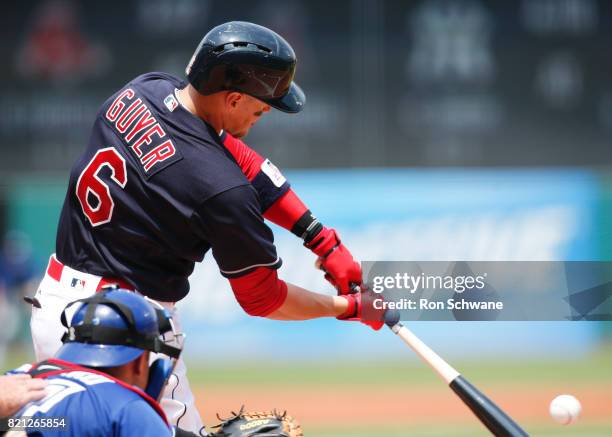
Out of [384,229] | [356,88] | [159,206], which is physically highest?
[356,88]

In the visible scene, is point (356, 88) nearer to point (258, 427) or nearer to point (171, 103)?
point (171, 103)

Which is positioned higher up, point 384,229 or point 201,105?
point 384,229

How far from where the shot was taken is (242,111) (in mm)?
3184

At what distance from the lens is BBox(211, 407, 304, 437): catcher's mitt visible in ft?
8.95

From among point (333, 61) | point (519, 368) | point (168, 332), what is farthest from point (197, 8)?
point (168, 332)

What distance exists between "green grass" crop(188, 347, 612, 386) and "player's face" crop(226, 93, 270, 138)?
561 centimetres

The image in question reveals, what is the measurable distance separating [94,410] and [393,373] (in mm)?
8554

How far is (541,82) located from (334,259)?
10.7 metres

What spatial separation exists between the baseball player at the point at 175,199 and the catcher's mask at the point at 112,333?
0.71 meters

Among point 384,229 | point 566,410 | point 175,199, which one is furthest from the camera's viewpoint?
point 384,229

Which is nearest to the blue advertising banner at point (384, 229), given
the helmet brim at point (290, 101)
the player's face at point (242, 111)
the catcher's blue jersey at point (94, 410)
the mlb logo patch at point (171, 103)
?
the helmet brim at point (290, 101)

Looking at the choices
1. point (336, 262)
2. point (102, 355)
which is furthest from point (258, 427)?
point (336, 262)

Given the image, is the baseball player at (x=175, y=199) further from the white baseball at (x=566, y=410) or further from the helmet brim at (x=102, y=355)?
the white baseball at (x=566, y=410)

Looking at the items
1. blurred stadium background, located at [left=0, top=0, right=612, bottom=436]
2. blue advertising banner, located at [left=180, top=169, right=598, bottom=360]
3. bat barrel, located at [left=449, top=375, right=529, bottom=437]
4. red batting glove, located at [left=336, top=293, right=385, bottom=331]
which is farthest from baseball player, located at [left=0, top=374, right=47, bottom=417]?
blurred stadium background, located at [left=0, top=0, right=612, bottom=436]
